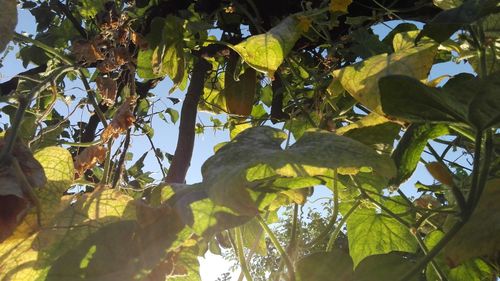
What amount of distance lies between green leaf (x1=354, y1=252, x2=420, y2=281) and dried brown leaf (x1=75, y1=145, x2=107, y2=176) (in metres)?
0.41

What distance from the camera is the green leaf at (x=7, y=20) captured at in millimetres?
479

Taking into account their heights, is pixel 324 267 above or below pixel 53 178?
below

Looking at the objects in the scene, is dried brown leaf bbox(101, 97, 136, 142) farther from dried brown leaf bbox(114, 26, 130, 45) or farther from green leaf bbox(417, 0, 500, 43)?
green leaf bbox(417, 0, 500, 43)

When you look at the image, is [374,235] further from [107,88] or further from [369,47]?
[107,88]

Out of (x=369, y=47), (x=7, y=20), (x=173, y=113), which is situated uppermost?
(x=173, y=113)

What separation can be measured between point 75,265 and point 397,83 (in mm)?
315

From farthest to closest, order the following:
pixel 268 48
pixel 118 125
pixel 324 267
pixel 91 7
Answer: pixel 91 7 → pixel 118 125 → pixel 268 48 → pixel 324 267

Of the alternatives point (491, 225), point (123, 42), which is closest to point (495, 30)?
point (491, 225)

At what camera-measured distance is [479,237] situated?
503mm

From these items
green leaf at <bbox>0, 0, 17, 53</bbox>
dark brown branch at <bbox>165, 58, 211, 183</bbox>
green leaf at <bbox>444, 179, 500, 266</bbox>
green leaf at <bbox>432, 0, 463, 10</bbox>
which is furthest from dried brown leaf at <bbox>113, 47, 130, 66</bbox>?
green leaf at <bbox>444, 179, 500, 266</bbox>

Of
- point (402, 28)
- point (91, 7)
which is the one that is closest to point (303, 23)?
point (402, 28)

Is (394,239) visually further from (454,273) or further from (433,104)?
(433,104)

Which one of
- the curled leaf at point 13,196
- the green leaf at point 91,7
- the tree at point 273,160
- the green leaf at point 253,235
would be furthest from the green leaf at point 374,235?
the green leaf at point 91,7

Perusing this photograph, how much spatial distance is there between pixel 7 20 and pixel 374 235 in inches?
23.0
